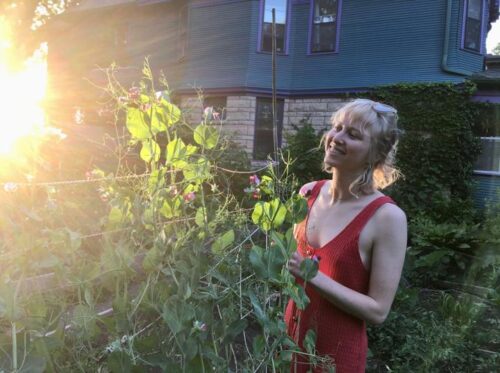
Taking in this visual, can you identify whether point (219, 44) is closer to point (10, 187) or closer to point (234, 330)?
point (10, 187)

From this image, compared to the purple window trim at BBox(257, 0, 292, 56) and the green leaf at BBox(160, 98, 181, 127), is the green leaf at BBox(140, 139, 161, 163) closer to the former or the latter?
the green leaf at BBox(160, 98, 181, 127)

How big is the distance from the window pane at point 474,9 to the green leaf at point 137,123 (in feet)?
43.0

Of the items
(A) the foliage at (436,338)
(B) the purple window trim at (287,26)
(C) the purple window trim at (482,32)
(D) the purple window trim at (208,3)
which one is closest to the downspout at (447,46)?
(C) the purple window trim at (482,32)

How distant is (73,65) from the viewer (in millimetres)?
19234

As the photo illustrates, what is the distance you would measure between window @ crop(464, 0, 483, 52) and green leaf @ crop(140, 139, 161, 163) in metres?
12.7

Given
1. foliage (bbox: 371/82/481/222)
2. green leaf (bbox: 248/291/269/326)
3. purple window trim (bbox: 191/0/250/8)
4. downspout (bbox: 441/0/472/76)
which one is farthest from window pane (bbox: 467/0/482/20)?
green leaf (bbox: 248/291/269/326)

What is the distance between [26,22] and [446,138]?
25.0 metres

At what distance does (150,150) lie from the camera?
1004mm

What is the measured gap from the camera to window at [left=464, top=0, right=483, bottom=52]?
39.1 feet

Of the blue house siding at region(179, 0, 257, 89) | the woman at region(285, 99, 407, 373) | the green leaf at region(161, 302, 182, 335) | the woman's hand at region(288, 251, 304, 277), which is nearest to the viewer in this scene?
the green leaf at region(161, 302, 182, 335)

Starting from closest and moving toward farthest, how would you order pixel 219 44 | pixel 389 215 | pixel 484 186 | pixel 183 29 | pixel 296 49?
1. pixel 389 215
2. pixel 484 186
3. pixel 296 49
4. pixel 219 44
5. pixel 183 29

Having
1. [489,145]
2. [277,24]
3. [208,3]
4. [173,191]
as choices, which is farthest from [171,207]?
[208,3]

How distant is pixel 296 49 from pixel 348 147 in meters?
12.9

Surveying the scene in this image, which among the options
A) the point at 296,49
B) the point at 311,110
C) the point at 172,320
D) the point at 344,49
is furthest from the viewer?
the point at 296,49
